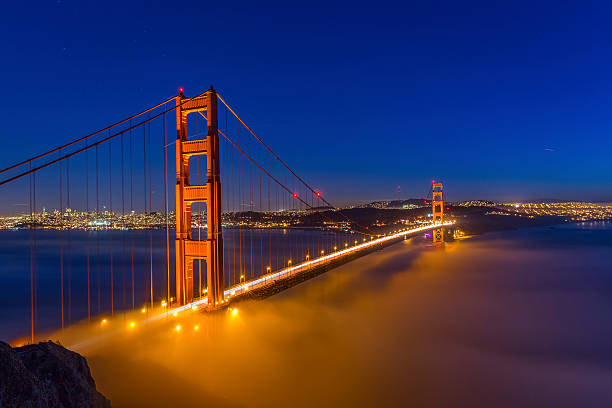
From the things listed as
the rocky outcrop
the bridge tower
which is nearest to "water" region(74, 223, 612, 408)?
the bridge tower

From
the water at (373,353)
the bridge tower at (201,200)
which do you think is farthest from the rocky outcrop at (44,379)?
the bridge tower at (201,200)

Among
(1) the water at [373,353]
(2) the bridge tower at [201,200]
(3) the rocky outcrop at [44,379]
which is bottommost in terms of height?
(1) the water at [373,353]

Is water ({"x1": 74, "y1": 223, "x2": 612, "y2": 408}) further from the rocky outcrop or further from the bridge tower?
the rocky outcrop

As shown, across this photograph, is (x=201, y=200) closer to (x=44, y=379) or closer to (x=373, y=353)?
(x=44, y=379)

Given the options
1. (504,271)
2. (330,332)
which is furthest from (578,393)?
(504,271)

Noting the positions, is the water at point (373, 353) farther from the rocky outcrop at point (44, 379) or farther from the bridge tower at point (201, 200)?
the rocky outcrop at point (44, 379)

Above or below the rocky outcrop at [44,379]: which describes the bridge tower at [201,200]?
above
